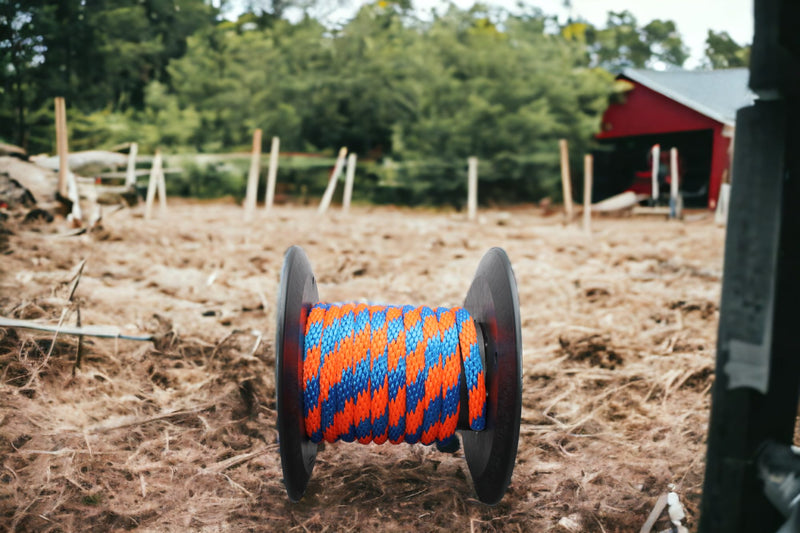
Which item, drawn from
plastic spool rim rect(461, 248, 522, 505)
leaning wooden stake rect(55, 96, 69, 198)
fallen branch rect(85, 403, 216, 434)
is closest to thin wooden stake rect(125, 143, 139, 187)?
leaning wooden stake rect(55, 96, 69, 198)

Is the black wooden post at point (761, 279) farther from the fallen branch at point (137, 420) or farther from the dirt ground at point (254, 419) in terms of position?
the fallen branch at point (137, 420)

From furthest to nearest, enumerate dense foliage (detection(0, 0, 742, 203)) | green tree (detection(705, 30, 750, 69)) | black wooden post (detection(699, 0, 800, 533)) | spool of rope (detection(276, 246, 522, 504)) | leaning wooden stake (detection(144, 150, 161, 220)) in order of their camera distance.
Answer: dense foliage (detection(0, 0, 742, 203)) < leaning wooden stake (detection(144, 150, 161, 220)) < green tree (detection(705, 30, 750, 69)) < spool of rope (detection(276, 246, 522, 504)) < black wooden post (detection(699, 0, 800, 533))

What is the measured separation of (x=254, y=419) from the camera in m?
2.73

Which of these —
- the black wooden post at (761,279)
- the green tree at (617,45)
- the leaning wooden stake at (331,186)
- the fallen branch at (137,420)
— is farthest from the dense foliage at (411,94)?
the black wooden post at (761,279)

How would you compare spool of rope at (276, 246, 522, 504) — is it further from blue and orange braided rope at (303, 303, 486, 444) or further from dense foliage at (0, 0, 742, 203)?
dense foliage at (0, 0, 742, 203)

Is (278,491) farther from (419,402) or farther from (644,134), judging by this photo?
(644,134)

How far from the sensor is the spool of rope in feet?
6.47

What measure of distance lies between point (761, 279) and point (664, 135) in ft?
67.7

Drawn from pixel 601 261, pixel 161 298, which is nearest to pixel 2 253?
pixel 161 298

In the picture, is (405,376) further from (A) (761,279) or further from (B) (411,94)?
(B) (411,94)

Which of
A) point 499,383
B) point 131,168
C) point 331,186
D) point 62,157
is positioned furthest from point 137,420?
point 331,186

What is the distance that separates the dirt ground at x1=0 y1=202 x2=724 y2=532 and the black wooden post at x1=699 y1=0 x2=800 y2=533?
3.58ft

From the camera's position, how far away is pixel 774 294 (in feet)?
3.33

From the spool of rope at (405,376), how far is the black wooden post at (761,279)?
879 mm
